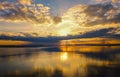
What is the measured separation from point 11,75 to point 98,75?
11.9 meters

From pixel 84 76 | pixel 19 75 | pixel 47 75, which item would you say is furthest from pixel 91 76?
pixel 19 75

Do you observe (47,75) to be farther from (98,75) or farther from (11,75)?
(98,75)

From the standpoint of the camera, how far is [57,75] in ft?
103

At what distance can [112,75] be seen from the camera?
103 ft

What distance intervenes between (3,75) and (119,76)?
612 inches

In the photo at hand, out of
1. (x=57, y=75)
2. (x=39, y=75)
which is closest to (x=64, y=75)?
(x=57, y=75)

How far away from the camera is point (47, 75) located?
31109mm

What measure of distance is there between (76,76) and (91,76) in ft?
6.49

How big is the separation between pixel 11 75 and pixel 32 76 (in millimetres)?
3023

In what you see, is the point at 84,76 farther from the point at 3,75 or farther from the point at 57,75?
the point at 3,75

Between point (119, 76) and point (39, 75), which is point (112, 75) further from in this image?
point (39, 75)

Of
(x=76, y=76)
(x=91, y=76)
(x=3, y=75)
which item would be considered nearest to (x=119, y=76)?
(x=91, y=76)

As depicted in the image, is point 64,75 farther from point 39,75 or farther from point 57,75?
point 39,75

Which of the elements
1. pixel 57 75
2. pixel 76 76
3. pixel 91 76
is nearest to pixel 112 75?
pixel 91 76
